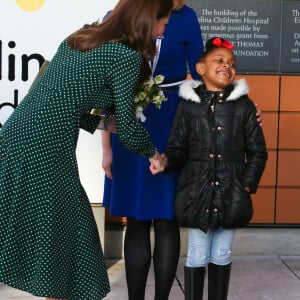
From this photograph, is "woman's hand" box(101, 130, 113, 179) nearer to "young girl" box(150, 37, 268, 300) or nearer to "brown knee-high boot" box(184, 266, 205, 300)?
"young girl" box(150, 37, 268, 300)

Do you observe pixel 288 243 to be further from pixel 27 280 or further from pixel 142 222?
pixel 27 280

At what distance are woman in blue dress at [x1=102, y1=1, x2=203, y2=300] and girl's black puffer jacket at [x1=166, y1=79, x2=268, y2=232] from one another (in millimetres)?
113

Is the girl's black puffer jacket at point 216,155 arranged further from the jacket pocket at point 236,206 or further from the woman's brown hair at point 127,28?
the woman's brown hair at point 127,28

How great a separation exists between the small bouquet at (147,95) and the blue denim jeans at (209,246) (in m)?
0.74

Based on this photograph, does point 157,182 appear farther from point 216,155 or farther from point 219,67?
point 219,67

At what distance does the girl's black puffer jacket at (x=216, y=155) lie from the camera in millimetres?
3457

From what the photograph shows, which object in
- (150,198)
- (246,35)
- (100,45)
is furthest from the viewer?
(246,35)

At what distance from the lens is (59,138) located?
2953 millimetres

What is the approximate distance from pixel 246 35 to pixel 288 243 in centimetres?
167

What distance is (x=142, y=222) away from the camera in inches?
145

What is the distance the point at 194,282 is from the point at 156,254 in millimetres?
256

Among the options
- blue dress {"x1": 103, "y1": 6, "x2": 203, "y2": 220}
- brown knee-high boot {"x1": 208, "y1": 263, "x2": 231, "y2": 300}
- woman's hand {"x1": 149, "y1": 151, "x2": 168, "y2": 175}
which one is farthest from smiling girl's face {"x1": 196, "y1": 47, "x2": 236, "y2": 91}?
brown knee-high boot {"x1": 208, "y1": 263, "x2": 231, "y2": 300}

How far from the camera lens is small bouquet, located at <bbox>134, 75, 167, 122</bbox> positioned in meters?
3.21

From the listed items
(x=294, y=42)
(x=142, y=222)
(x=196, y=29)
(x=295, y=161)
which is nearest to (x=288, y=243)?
(x=295, y=161)
